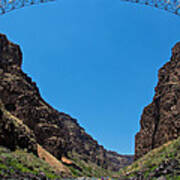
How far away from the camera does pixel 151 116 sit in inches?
2484

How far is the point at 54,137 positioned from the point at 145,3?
52705mm

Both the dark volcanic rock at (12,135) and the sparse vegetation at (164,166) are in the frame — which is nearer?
the sparse vegetation at (164,166)

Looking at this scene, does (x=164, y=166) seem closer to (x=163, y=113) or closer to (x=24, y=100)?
(x=163, y=113)

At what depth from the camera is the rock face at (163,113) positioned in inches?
2003

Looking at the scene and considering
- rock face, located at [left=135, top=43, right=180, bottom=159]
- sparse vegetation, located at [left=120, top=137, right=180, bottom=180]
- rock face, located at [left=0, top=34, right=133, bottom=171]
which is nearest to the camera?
sparse vegetation, located at [left=120, top=137, right=180, bottom=180]

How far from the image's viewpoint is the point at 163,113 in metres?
55.8

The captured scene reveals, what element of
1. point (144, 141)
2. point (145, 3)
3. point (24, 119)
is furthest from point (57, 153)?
point (145, 3)

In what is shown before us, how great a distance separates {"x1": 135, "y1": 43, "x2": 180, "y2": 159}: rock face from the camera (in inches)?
2003

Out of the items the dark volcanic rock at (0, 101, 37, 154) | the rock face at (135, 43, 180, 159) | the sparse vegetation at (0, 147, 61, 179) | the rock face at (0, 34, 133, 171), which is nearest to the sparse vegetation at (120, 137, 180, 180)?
the sparse vegetation at (0, 147, 61, 179)

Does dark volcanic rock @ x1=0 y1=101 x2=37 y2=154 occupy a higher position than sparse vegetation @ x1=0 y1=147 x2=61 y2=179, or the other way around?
dark volcanic rock @ x1=0 y1=101 x2=37 y2=154

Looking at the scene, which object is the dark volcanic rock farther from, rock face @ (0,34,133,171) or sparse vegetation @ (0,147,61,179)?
rock face @ (0,34,133,171)

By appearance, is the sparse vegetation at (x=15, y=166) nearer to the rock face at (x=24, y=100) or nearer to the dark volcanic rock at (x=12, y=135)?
the dark volcanic rock at (x=12, y=135)

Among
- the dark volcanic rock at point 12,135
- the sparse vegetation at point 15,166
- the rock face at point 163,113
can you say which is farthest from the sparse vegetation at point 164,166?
the dark volcanic rock at point 12,135

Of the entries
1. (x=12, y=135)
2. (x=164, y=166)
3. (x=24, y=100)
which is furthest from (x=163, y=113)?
(x=164, y=166)
